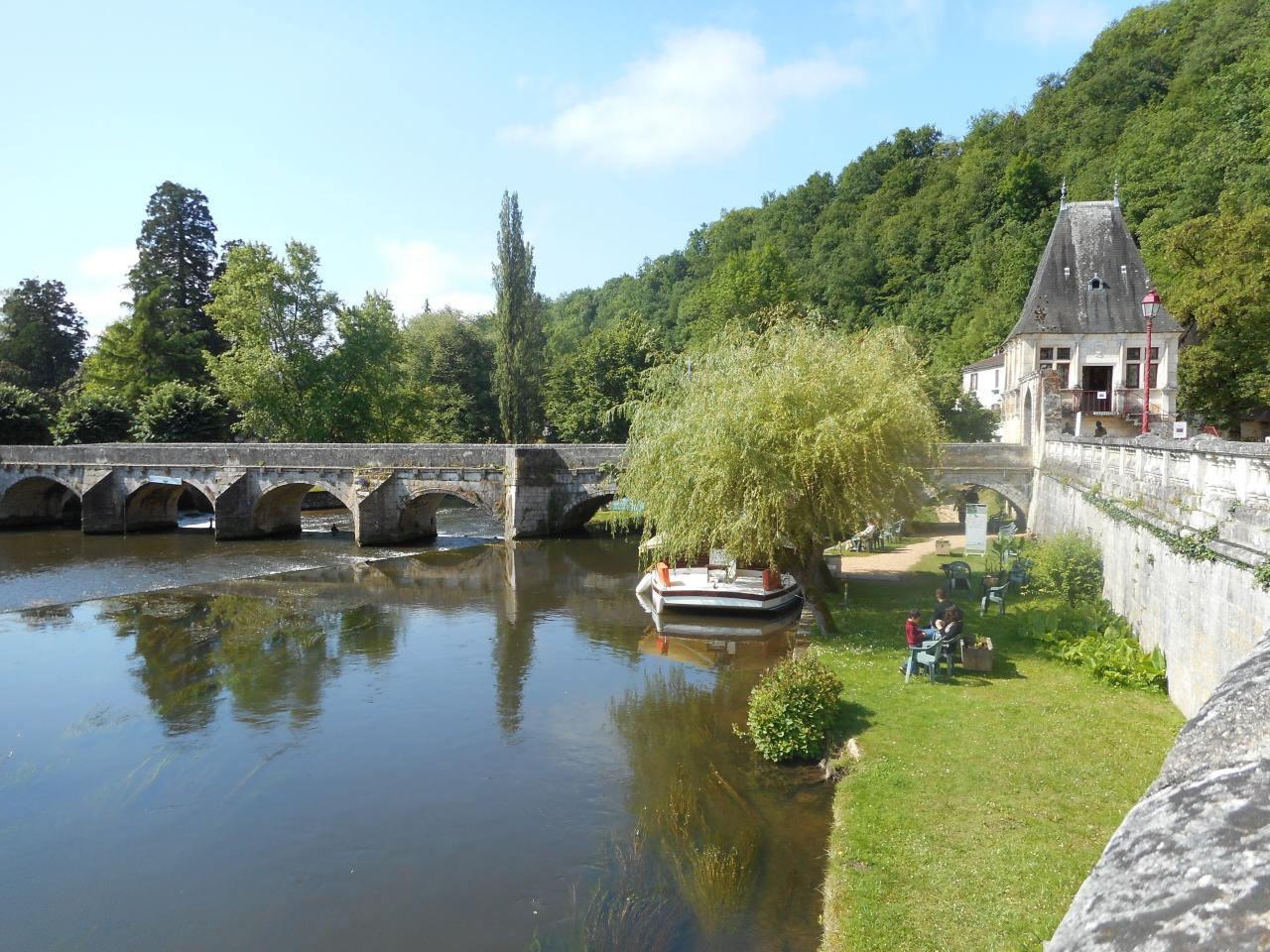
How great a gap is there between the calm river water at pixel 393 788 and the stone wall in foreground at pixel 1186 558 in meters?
4.40

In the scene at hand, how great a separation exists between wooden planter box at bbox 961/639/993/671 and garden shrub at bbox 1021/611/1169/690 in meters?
1.13

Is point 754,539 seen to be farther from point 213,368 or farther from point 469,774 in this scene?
point 213,368

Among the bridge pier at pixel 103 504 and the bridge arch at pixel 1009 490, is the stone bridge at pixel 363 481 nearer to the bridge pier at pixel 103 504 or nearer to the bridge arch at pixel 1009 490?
the bridge pier at pixel 103 504

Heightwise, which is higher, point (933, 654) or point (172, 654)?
point (933, 654)

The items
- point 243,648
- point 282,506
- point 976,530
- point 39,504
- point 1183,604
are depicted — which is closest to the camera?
point 1183,604

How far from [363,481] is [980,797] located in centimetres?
2678

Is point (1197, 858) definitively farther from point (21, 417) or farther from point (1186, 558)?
point (21, 417)

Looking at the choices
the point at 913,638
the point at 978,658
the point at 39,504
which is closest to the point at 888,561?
the point at 978,658

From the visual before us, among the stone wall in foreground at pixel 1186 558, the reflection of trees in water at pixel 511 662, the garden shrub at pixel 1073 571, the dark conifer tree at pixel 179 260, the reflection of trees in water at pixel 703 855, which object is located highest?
the dark conifer tree at pixel 179 260

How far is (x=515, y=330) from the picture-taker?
162 feet

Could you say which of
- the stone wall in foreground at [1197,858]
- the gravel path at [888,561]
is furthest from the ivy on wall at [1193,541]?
the gravel path at [888,561]

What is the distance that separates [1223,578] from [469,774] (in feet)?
29.1

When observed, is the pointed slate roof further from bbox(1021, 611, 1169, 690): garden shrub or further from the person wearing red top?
the person wearing red top

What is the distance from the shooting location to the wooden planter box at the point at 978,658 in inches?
503
